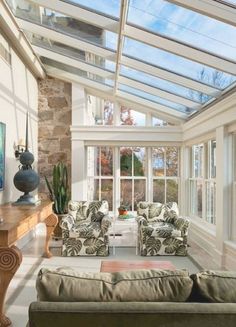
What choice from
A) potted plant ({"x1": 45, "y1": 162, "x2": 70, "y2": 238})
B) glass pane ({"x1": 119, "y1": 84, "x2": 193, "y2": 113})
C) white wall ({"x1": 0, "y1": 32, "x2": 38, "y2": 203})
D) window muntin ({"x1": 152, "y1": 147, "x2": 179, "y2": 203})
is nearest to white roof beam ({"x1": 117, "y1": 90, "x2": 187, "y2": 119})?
glass pane ({"x1": 119, "y1": 84, "x2": 193, "y2": 113})

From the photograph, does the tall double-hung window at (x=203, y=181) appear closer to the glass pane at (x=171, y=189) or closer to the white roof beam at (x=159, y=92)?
the glass pane at (x=171, y=189)

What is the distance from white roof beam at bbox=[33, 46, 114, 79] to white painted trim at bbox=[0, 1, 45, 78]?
20 cm

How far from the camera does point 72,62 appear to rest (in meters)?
6.49

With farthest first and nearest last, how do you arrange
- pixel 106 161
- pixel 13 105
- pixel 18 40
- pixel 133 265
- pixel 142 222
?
pixel 106 161, pixel 13 105, pixel 142 222, pixel 18 40, pixel 133 265

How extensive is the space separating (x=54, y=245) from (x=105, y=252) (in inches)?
46.5

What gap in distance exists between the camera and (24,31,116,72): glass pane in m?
5.94

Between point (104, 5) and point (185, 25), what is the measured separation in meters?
0.97

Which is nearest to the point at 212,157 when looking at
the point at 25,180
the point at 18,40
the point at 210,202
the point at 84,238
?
the point at 210,202

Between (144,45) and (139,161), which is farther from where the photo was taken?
(139,161)

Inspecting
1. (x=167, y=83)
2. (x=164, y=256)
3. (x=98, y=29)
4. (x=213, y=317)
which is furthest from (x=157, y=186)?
(x=213, y=317)

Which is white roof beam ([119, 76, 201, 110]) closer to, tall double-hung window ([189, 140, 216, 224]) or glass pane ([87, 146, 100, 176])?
tall double-hung window ([189, 140, 216, 224])

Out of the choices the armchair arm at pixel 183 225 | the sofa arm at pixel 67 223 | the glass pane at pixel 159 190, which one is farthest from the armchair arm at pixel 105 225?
the glass pane at pixel 159 190

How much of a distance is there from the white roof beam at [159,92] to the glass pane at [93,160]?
2.03 m

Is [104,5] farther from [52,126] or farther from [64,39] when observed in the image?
[52,126]
